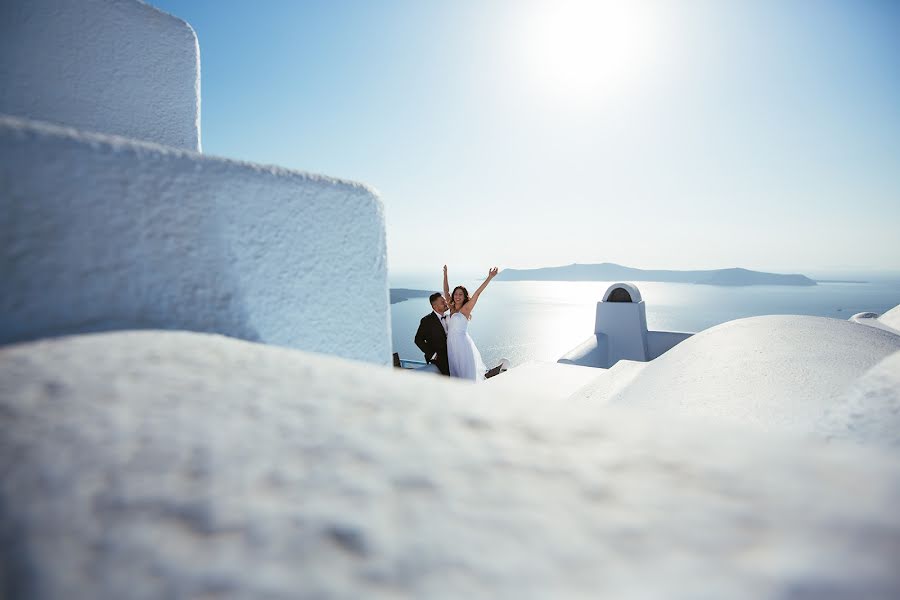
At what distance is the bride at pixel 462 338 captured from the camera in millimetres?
5641

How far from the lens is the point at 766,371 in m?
3.81

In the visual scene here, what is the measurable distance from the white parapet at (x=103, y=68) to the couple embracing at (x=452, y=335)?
3.49 m

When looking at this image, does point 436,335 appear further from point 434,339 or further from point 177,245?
point 177,245

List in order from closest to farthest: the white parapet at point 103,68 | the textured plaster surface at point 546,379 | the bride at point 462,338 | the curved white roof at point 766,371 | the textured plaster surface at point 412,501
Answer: the textured plaster surface at point 412,501, the white parapet at point 103,68, the curved white roof at point 766,371, the bride at point 462,338, the textured plaster surface at point 546,379

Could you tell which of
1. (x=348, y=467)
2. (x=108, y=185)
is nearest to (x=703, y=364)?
(x=348, y=467)

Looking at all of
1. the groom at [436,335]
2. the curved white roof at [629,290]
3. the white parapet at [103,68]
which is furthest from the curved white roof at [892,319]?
the white parapet at [103,68]

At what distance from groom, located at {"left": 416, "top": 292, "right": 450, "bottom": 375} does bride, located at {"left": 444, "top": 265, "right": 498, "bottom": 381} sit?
0.17 m

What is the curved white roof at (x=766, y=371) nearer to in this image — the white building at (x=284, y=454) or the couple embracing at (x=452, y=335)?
the white building at (x=284, y=454)

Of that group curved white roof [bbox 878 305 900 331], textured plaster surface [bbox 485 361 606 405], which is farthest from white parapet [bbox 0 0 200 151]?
curved white roof [bbox 878 305 900 331]

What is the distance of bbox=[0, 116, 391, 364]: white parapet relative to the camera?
4.22ft

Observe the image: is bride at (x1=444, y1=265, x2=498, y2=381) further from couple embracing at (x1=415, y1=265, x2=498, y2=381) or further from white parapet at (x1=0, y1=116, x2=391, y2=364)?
white parapet at (x1=0, y1=116, x2=391, y2=364)

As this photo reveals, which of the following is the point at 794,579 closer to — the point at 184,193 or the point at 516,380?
the point at 184,193

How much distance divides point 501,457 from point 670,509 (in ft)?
0.92

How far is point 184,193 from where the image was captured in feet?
5.20
